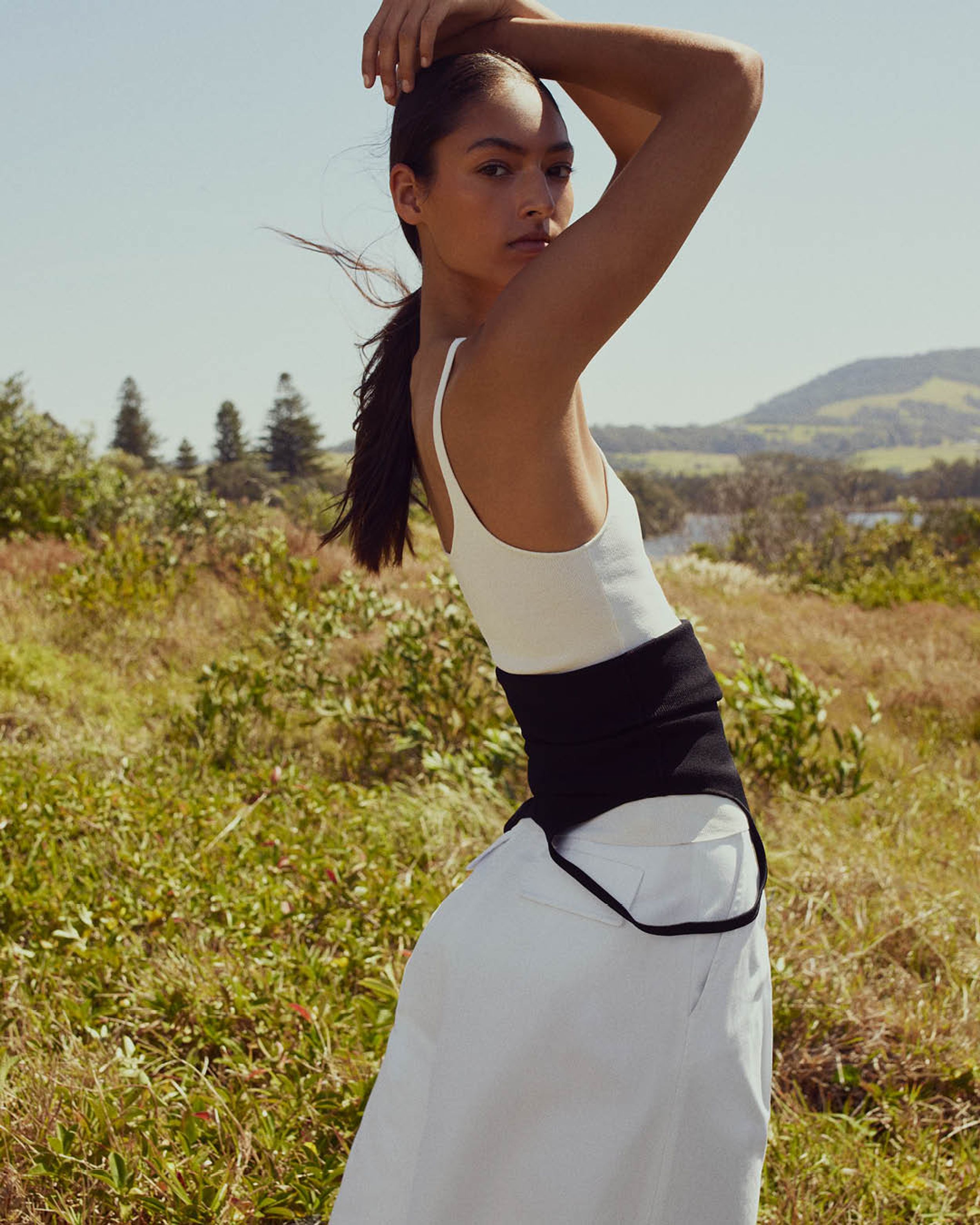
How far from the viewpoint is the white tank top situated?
46.8 inches

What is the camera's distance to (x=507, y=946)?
1.16 metres

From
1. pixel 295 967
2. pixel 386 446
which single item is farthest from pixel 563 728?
pixel 295 967

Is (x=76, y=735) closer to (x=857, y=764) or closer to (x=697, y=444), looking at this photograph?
(x=857, y=764)

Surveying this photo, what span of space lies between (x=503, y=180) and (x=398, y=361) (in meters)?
0.32

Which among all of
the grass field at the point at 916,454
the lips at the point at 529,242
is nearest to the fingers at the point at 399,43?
the lips at the point at 529,242

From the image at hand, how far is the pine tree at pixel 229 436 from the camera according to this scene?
157ft

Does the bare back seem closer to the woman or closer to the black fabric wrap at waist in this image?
the woman

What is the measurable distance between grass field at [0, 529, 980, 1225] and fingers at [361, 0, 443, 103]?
197cm

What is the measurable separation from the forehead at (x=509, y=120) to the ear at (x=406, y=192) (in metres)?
0.09

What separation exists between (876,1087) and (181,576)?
6462 millimetres

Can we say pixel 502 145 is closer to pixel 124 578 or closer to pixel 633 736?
pixel 633 736

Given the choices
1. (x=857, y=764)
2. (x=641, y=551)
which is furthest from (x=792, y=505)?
(x=641, y=551)

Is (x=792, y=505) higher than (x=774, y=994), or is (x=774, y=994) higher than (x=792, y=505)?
(x=792, y=505)

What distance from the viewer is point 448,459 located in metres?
1.21
